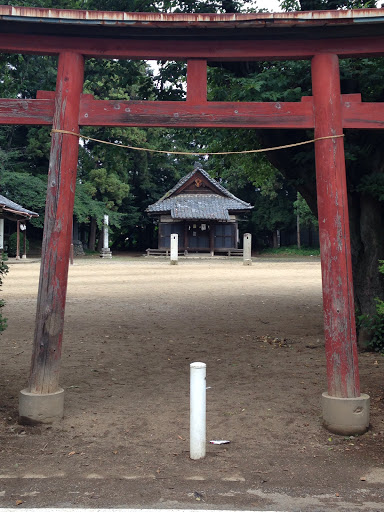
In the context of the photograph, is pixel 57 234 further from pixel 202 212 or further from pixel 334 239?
pixel 202 212

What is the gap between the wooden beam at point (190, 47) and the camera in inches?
215

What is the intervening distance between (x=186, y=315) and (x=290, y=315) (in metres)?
2.42

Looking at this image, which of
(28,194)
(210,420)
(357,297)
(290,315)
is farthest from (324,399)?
(28,194)

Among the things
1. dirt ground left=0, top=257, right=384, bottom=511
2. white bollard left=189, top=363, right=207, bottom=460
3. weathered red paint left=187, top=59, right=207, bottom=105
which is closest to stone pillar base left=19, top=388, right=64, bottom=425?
dirt ground left=0, top=257, right=384, bottom=511

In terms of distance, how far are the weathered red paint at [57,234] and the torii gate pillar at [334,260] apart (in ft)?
8.45

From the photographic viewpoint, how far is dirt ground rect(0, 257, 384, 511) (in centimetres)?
384

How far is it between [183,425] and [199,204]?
36.9 meters

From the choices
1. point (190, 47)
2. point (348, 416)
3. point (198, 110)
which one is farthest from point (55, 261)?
point (348, 416)

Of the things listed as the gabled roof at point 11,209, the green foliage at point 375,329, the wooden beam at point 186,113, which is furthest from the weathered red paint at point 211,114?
the gabled roof at point 11,209

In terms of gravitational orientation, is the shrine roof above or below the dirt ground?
above

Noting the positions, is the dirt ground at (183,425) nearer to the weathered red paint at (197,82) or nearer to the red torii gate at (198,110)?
the red torii gate at (198,110)

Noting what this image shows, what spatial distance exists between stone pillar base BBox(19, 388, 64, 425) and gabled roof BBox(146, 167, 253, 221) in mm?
35011

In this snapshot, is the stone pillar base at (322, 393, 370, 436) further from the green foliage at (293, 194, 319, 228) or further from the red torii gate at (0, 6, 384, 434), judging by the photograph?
the green foliage at (293, 194, 319, 228)

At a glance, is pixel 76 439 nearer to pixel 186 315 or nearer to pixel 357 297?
pixel 357 297
